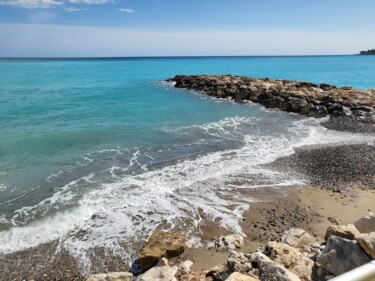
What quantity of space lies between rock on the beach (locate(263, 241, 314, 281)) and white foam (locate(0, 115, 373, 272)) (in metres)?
3.10

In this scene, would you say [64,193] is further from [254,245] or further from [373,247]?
[373,247]

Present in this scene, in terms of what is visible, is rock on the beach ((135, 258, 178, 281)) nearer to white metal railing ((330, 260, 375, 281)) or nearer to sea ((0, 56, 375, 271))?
sea ((0, 56, 375, 271))

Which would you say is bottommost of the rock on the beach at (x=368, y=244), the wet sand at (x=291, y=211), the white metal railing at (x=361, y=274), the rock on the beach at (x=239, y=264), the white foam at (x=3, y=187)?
the wet sand at (x=291, y=211)

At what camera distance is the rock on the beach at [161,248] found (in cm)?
866

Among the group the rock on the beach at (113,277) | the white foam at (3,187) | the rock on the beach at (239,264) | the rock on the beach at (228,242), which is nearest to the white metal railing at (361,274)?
the rock on the beach at (239,264)

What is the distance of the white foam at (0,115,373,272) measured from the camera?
1039 cm

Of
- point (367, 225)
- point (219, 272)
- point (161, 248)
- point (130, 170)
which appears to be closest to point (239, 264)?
point (219, 272)

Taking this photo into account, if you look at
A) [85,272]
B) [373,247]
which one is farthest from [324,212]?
[85,272]

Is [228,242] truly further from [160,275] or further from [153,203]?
[153,203]

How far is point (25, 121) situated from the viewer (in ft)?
86.0

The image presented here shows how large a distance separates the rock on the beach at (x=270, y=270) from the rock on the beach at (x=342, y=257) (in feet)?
3.06

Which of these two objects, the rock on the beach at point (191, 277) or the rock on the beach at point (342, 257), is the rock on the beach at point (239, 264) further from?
the rock on the beach at point (342, 257)

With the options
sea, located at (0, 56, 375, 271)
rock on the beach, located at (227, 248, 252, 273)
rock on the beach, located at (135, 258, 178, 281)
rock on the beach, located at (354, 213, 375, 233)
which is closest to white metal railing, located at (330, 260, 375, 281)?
rock on the beach, located at (227, 248, 252, 273)

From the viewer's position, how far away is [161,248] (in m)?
8.98
